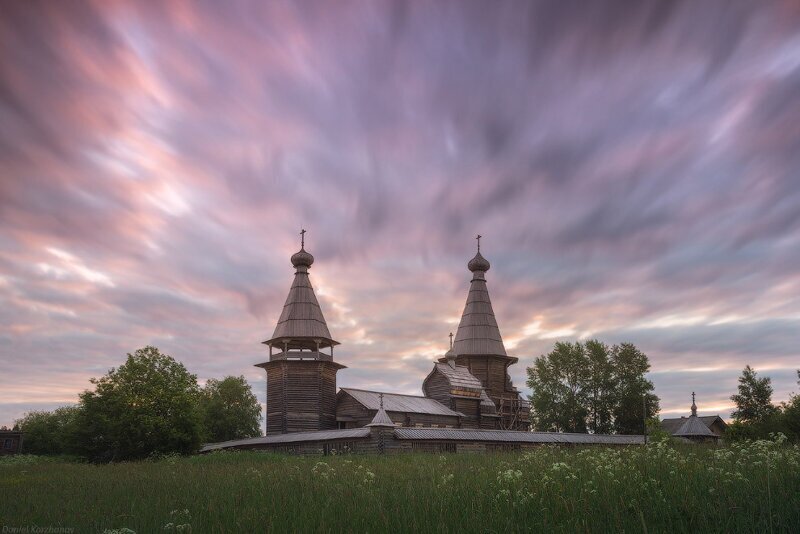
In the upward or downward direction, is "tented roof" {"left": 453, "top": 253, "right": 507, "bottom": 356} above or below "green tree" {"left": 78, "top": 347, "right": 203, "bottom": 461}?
above

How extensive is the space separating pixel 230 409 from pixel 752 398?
54.0 m

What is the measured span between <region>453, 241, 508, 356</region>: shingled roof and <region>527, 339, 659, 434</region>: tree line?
867cm

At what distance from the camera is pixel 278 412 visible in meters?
42.8

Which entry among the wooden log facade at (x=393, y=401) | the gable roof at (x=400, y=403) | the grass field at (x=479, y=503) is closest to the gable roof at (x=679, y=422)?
the wooden log facade at (x=393, y=401)

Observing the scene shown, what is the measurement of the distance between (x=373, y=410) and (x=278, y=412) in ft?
22.8

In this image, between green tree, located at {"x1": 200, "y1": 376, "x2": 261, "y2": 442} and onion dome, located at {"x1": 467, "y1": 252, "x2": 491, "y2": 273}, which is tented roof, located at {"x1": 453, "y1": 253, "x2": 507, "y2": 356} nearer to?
onion dome, located at {"x1": 467, "y1": 252, "x2": 491, "y2": 273}

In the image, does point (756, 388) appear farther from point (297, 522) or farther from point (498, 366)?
point (297, 522)

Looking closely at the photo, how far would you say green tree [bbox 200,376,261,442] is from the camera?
60.9m

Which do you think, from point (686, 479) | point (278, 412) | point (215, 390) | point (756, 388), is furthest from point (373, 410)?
point (756, 388)

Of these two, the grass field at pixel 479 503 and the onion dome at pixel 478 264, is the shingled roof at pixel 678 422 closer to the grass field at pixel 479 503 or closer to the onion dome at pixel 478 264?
the onion dome at pixel 478 264

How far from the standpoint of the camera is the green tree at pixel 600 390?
2301 inches

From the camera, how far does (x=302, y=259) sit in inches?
1831

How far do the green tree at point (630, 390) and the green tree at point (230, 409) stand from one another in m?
37.4

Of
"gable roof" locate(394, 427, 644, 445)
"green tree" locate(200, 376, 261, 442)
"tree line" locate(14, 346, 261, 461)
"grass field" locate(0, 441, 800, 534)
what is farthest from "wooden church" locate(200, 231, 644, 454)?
"grass field" locate(0, 441, 800, 534)
